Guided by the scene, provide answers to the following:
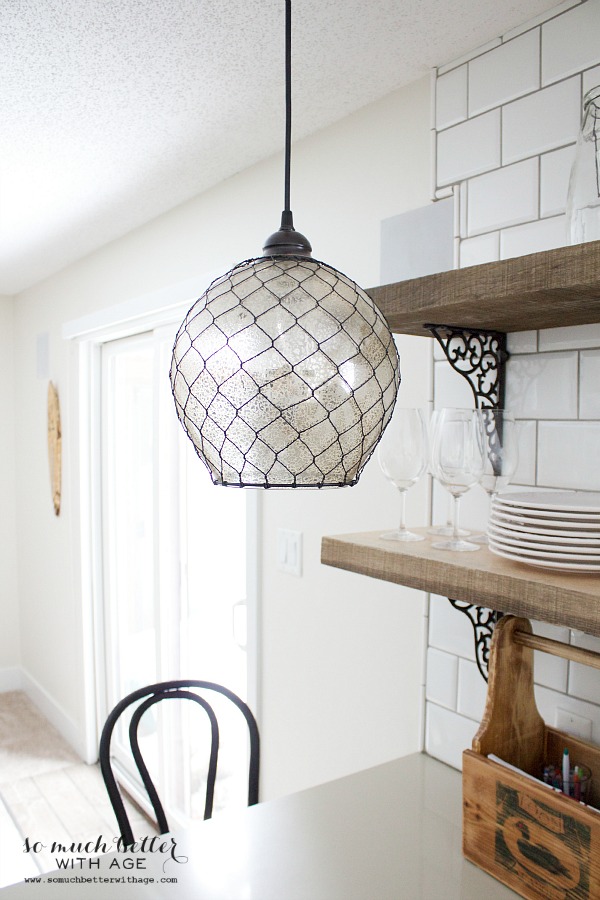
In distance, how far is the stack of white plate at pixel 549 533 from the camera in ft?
2.93

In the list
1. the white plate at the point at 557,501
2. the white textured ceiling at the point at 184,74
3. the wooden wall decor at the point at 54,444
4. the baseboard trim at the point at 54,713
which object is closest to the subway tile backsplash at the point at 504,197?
the white textured ceiling at the point at 184,74

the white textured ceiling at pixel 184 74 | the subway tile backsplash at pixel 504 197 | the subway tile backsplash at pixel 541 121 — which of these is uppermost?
the white textured ceiling at pixel 184 74

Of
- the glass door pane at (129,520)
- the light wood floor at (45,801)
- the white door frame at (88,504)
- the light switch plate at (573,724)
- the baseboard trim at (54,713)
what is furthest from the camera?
the baseboard trim at (54,713)

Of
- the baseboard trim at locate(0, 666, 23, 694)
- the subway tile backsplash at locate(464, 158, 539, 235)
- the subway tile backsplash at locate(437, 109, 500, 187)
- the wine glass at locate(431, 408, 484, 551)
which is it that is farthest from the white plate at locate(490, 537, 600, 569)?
the baseboard trim at locate(0, 666, 23, 694)

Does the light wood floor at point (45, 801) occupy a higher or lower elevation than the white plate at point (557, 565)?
lower

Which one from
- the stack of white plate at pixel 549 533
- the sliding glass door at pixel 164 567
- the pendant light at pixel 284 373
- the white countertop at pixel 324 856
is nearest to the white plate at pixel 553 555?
the stack of white plate at pixel 549 533

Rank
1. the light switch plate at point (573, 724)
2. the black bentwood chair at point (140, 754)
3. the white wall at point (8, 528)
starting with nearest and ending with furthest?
the light switch plate at point (573, 724) → the black bentwood chair at point (140, 754) → the white wall at point (8, 528)

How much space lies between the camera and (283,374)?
0.60 metres

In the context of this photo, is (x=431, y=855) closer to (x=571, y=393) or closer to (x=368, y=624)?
(x=368, y=624)

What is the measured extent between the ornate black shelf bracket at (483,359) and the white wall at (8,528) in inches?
147

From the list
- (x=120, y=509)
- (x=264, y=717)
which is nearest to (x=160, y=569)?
(x=120, y=509)

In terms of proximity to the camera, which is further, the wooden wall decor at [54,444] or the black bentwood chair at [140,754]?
the wooden wall decor at [54,444]

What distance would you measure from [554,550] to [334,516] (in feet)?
2.96

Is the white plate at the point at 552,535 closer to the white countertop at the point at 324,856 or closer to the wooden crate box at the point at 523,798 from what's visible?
the wooden crate box at the point at 523,798
